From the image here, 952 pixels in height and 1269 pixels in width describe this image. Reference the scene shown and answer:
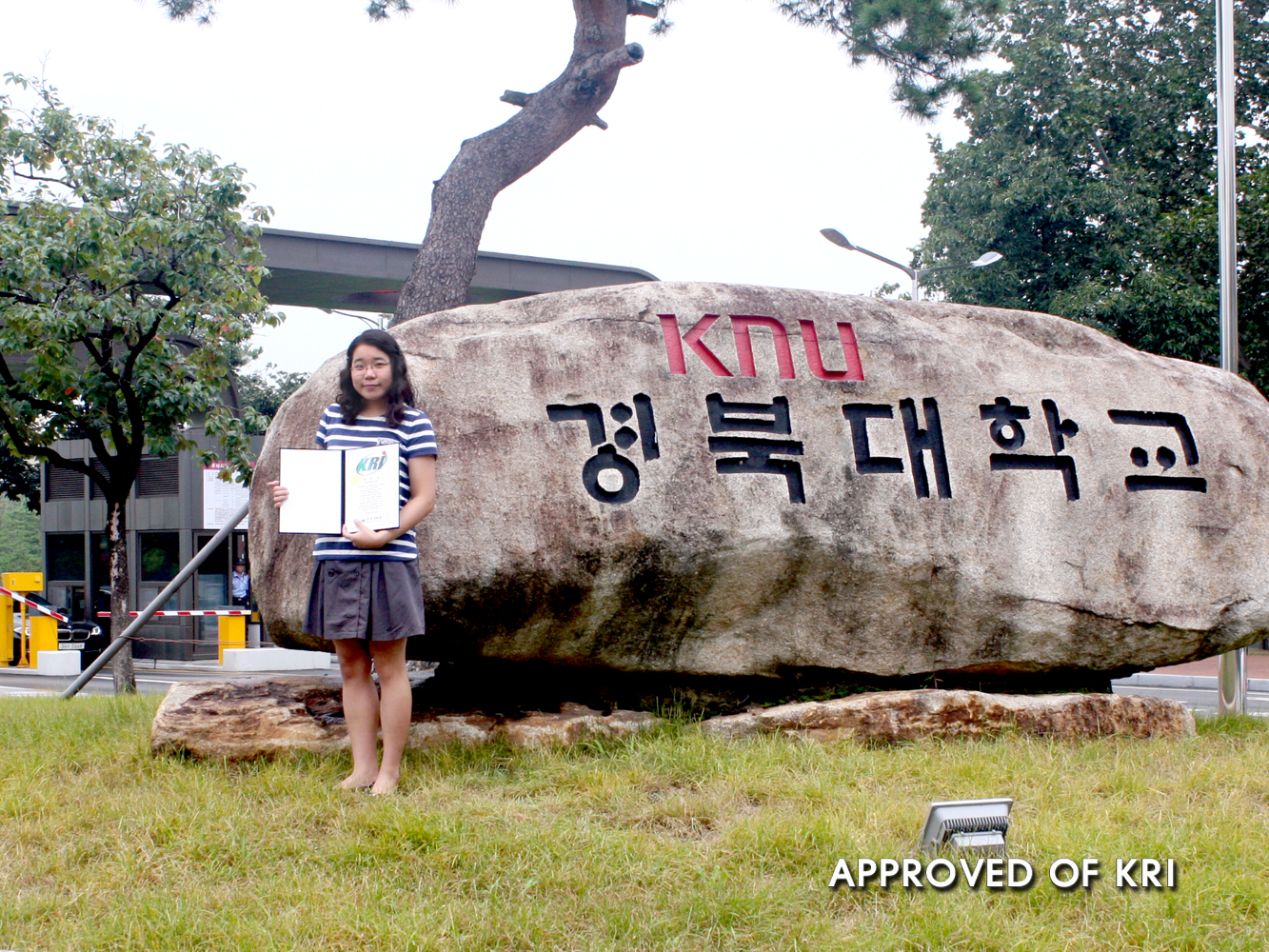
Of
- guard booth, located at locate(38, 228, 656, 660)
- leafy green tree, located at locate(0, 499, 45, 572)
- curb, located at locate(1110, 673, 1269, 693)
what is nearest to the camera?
curb, located at locate(1110, 673, 1269, 693)

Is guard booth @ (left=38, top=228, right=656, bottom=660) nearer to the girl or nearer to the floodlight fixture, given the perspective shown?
the girl

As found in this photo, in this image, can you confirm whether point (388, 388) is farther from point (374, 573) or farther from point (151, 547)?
point (151, 547)

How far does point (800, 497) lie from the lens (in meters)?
4.98

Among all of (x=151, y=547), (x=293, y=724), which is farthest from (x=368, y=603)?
(x=151, y=547)

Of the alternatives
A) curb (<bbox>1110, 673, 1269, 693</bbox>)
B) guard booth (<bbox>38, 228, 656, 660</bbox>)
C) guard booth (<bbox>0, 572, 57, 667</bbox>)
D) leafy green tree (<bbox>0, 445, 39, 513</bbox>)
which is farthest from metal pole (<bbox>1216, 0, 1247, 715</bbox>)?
leafy green tree (<bbox>0, 445, 39, 513</bbox>)

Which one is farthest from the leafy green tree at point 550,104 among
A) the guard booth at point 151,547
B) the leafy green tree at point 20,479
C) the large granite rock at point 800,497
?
the leafy green tree at point 20,479

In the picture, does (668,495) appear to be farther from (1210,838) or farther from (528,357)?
(1210,838)

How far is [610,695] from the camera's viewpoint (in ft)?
16.8

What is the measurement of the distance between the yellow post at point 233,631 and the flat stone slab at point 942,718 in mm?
12145

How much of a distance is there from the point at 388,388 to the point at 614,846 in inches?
70.8

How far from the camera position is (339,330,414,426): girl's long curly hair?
12.9 feet

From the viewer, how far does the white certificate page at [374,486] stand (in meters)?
3.73

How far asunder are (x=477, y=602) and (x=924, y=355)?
100 inches

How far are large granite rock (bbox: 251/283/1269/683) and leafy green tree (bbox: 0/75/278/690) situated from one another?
3928 mm
